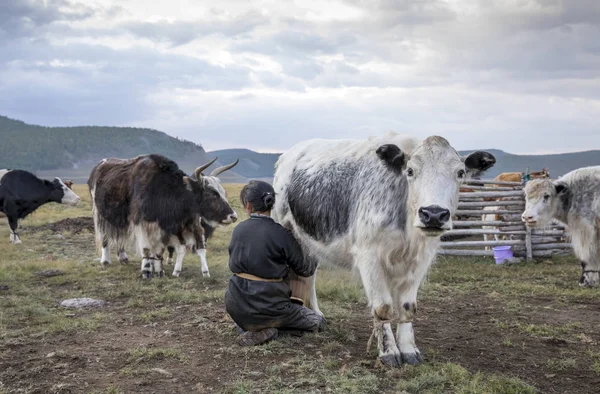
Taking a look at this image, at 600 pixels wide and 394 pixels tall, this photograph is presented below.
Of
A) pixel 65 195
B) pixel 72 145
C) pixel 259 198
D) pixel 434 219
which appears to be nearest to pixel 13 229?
pixel 65 195

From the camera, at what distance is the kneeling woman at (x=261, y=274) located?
5.17m

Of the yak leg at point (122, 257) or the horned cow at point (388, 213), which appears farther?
the yak leg at point (122, 257)

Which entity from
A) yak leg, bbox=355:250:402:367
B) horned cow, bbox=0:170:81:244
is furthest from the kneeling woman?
horned cow, bbox=0:170:81:244

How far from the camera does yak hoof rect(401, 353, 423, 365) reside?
187 inches

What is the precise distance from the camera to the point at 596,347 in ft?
17.8

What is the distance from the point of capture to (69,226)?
664 inches

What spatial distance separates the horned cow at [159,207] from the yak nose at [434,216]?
5.55 m

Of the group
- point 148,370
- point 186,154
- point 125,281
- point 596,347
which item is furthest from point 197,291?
point 186,154

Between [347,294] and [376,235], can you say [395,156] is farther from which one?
[347,294]

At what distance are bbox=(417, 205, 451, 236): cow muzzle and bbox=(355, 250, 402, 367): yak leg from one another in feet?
2.36

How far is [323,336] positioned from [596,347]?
2.66 metres

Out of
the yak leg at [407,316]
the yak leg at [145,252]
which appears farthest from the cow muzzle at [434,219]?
the yak leg at [145,252]

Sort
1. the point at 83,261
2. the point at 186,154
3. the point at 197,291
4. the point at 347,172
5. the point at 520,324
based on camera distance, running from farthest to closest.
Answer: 1. the point at 186,154
2. the point at 83,261
3. the point at 197,291
4. the point at 520,324
5. the point at 347,172

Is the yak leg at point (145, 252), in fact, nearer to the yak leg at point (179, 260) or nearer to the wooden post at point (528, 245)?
the yak leg at point (179, 260)
